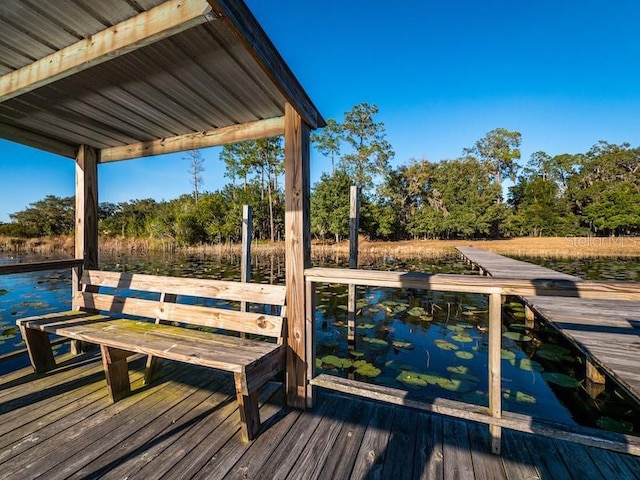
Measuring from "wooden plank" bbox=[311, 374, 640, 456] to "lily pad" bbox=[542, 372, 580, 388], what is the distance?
246 cm

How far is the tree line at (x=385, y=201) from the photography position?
2495cm

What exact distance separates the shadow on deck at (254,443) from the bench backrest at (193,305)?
0.61 m

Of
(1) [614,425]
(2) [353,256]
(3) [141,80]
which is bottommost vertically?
(1) [614,425]

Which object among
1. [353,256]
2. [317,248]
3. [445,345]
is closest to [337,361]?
[353,256]

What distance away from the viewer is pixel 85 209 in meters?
3.14

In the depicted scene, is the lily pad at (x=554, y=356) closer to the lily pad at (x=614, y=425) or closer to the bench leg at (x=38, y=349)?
the lily pad at (x=614, y=425)

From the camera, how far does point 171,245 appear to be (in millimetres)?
22922

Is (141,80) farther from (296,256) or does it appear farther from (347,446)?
(347,446)

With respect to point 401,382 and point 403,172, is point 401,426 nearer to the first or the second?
point 401,382

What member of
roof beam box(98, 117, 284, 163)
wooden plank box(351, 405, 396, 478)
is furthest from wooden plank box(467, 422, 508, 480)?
roof beam box(98, 117, 284, 163)

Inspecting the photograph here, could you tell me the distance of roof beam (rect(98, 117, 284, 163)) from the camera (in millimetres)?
2566

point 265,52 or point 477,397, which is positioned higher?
point 265,52

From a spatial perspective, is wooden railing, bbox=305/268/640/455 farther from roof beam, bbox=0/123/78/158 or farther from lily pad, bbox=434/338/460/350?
roof beam, bbox=0/123/78/158

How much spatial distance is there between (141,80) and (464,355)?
484 centimetres
